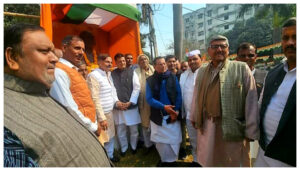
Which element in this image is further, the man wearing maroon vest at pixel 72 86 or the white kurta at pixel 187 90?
the white kurta at pixel 187 90

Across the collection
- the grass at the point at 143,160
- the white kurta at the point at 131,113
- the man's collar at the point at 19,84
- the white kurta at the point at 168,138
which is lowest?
the grass at the point at 143,160

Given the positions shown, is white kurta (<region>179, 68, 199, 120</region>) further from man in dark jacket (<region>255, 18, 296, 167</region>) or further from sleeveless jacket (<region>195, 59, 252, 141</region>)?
man in dark jacket (<region>255, 18, 296, 167</region>)

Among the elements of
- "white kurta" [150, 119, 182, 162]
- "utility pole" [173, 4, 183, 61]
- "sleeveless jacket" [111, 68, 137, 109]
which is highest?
"utility pole" [173, 4, 183, 61]

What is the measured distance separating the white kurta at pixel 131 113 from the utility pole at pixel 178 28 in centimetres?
442

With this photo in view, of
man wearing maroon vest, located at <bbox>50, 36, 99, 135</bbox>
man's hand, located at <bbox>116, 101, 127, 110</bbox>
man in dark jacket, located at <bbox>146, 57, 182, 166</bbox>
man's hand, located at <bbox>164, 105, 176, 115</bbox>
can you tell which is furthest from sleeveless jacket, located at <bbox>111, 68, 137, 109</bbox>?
man wearing maroon vest, located at <bbox>50, 36, 99, 135</bbox>

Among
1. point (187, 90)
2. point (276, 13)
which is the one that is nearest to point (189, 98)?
point (187, 90)

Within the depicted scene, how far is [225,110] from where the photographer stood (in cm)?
207

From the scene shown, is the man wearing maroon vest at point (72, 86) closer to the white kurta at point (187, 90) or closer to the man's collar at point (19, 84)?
the man's collar at point (19, 84)

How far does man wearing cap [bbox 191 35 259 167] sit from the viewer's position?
2031 mm

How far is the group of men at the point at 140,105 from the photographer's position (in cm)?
102

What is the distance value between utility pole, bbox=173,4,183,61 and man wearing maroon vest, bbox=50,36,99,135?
5762mm

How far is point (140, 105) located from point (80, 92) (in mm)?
1741

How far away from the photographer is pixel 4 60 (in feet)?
3.52

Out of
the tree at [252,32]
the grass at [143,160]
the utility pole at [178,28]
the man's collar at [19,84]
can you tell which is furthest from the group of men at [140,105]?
the tree at [252,32]
